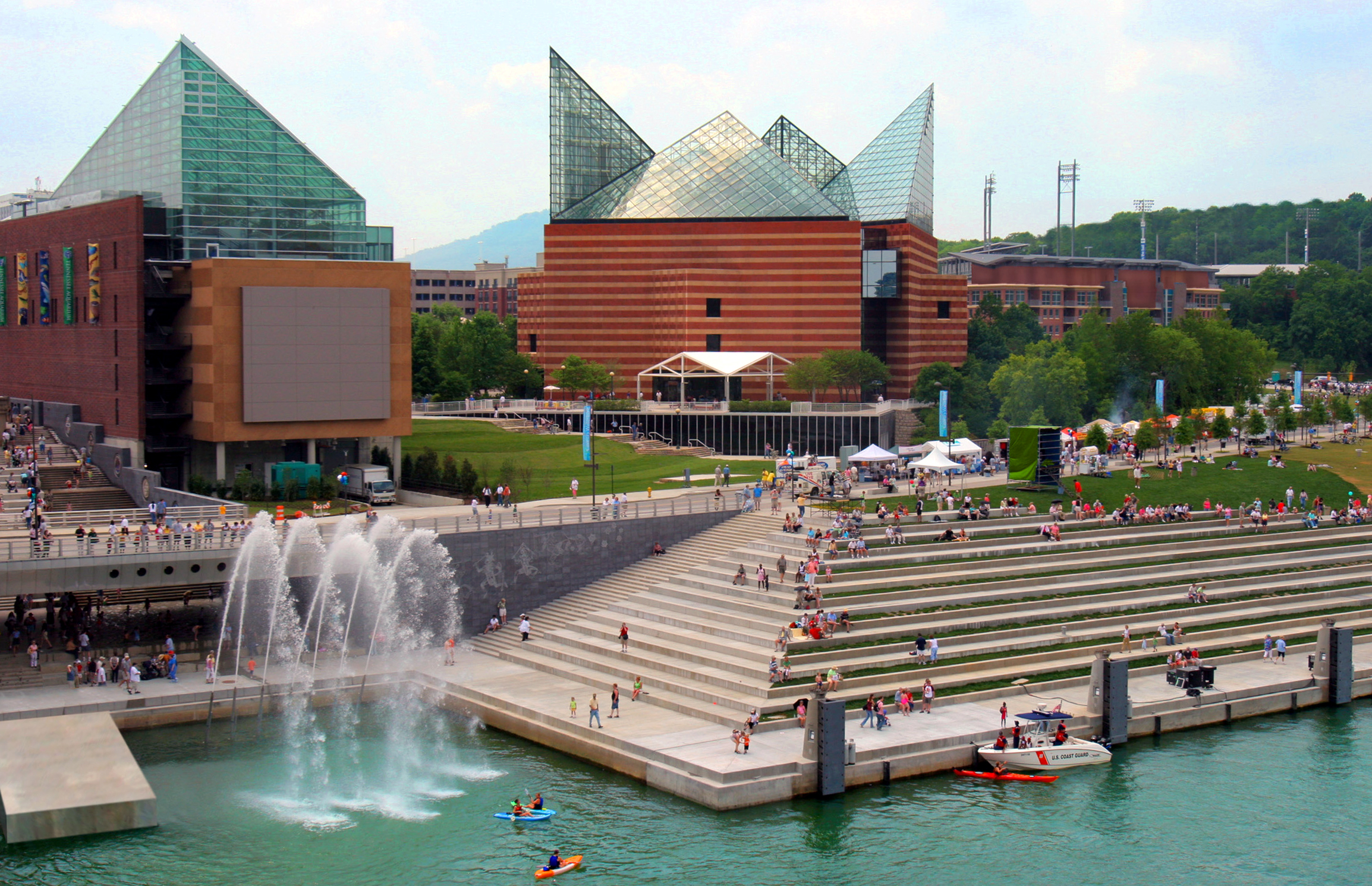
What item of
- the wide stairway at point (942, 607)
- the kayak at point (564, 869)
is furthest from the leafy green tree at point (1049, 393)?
the kayak at point (564, 869)

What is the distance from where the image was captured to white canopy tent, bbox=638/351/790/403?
350ft

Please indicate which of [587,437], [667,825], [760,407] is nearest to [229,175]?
[587,437]

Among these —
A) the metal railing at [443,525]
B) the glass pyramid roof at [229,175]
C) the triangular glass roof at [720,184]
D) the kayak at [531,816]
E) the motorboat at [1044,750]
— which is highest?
the triangular glass roof at [720,184]

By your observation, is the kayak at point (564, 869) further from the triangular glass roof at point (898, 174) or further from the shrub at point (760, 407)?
the triangular glass roof at point (898, 174)

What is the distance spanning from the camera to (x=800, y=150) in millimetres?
139875

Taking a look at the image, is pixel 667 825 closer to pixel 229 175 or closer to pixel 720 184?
pixel 229 175

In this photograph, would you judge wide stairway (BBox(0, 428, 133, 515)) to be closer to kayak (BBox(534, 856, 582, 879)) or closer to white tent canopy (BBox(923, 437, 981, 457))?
kayak (BBox(534, 856, 582, 879))

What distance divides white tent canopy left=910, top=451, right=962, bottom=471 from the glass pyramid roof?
29449 mm

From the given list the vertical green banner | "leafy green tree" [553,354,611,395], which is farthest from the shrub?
the vertical green banner

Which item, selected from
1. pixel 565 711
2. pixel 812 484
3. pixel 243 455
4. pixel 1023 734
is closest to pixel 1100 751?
pixel 1023 734

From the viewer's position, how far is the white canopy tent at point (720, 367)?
10669 centimetres

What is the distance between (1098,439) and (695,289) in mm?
41298

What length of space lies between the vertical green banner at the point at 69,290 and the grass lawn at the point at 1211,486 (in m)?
43.5

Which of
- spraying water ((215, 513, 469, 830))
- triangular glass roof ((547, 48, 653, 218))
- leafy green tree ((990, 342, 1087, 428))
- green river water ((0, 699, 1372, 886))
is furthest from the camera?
triangular glass roof ((547, 48, 653, 218))
